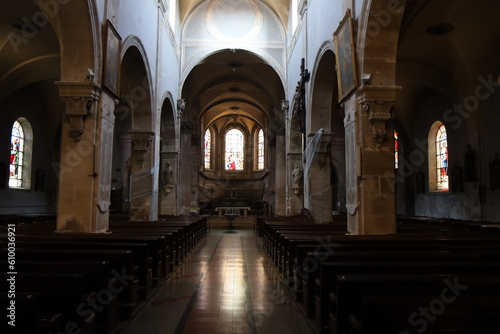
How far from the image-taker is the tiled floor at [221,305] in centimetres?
448

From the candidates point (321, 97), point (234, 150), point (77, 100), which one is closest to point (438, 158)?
point (321, 97)

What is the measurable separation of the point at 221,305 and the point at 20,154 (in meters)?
15.5

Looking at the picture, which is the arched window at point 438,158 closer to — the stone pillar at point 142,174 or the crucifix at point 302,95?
the crucifix at point 302,95

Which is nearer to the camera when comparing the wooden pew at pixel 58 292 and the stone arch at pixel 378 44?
the wooden pew at pixel 58 292

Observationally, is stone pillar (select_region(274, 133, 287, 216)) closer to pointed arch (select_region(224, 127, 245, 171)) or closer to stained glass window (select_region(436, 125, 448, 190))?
stained glass window (select_region(436, 125, 448, 190))

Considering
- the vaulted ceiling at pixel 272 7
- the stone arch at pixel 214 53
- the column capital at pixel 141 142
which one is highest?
the vaulted ceiling at pixel 272 7

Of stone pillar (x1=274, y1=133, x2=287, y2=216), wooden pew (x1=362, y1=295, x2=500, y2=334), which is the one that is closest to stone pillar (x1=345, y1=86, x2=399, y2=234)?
wooden pew (x1=362, y1=295, x2=500, y2=334)

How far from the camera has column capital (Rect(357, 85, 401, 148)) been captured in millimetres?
8047

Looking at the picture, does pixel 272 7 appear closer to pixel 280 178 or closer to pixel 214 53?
pixel 214 53

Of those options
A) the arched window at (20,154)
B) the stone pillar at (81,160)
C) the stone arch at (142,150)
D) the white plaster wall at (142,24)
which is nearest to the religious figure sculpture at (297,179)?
the stone arch at (142,150)

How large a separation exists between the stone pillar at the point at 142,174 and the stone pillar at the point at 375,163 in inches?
305

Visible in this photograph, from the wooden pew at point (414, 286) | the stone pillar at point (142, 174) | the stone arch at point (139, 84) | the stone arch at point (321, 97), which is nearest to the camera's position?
the wooden pew at point (414, 286)

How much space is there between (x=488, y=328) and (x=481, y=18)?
1201 centimetres

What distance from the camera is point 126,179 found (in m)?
24.1
